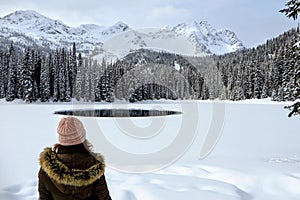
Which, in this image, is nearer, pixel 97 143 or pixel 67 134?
pixel 67 134

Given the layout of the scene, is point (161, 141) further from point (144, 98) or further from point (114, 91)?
point (144, 98)

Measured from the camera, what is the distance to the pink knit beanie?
2713 mm

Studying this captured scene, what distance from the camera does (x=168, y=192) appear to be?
627 centimetres

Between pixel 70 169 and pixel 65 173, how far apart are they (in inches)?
2.3

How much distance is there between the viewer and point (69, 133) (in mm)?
2709

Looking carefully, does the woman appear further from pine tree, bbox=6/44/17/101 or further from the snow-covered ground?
pine tree, bbox=6/44/17/101

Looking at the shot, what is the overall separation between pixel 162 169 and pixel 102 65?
7078 cm

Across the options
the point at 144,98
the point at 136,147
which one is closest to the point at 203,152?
the point at 136,147

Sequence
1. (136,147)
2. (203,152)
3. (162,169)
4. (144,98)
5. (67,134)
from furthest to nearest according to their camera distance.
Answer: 1. (144,98)
2. (136,147)
3. (203,152)
4. (162,169)
5. (67,134)

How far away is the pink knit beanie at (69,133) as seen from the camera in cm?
271

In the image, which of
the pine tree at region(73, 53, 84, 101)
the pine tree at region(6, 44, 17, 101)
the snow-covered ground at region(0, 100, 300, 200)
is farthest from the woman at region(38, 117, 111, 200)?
the pine tree at region(73, 53, 84, 101)

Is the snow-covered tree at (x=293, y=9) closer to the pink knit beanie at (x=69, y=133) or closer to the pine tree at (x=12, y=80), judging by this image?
the pink knit beanie at (x=69, y=133)

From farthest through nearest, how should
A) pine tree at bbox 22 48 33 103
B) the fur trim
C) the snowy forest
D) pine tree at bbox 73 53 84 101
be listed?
pine tree at bbox 73 53 84 101 < the snowy forest < pine tree at bbox 22 48 33 103 < the fur trim

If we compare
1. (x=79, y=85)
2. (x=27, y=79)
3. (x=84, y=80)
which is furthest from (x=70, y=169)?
(x=84, y=80)
